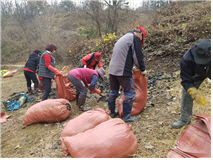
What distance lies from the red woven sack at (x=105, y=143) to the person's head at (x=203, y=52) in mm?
1103

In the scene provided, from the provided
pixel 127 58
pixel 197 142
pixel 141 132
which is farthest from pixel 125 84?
pixel 197 142

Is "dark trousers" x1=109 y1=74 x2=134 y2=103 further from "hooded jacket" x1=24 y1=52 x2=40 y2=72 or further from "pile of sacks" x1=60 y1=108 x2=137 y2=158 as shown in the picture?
"hooded jacket" x1=24 y1=52 x2=40 y2=72

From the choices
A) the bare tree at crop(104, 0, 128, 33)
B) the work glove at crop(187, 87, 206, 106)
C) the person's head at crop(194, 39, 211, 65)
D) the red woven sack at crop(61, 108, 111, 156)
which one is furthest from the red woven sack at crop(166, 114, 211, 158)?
the bare tree at crop(104, 0, 128, 33)

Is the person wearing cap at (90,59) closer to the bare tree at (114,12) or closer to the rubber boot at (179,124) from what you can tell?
the rubber boot at (179,124)

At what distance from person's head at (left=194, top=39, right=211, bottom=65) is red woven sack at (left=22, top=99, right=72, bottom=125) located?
230 cm

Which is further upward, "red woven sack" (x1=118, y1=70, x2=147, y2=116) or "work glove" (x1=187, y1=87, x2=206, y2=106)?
"work glove" (x1=187, y1=87, x2=206, y2=106)

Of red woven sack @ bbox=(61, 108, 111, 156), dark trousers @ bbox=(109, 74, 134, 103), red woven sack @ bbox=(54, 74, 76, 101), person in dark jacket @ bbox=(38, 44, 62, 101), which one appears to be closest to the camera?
red woven sack @ bbox=(61, 108, 111, 156)

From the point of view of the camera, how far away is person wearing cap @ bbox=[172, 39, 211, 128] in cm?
163

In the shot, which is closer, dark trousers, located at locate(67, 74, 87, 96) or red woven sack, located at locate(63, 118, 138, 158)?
red woven sack, located at locate(63, 118, 138, 158)

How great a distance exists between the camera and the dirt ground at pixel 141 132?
200 cm

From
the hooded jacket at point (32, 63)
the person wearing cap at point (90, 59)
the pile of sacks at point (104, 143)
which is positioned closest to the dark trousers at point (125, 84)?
the pile of sacks at point (104, 143)

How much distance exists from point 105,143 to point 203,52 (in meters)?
1.38

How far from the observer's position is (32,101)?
4316 mm

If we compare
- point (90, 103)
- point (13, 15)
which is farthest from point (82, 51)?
point (13, 15)
